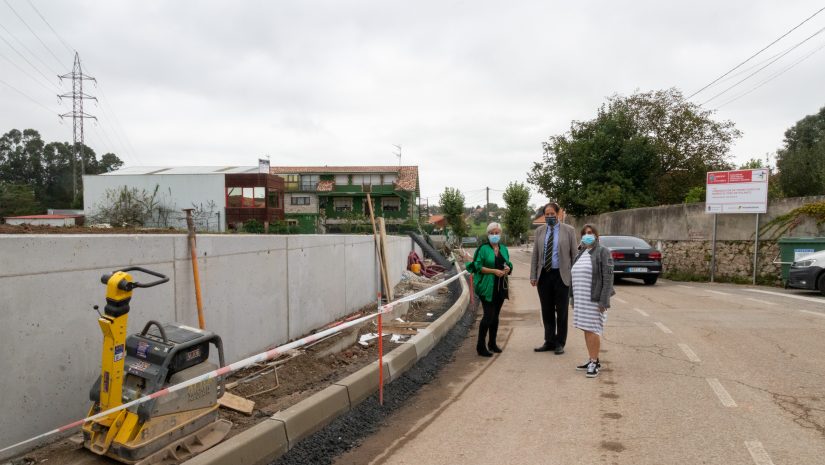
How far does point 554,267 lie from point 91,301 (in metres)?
5.16

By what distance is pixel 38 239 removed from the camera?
3.44 meters

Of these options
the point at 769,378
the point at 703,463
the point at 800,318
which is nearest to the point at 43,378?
the point at 703,463

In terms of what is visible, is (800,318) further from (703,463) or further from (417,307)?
(703,463)

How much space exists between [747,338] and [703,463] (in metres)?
5.01

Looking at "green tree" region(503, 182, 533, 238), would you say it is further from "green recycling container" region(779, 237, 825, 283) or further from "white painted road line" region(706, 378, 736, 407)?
"white painted road line" region(706, 378, 736, 407)

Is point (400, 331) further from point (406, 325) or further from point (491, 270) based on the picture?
point (491, 270)

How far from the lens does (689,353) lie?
696 cm

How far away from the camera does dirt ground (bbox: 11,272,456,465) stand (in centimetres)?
340

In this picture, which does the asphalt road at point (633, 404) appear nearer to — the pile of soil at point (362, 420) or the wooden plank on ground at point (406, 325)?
the pile of soil at point (362, 420)

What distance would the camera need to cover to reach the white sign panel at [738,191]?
1750 centimetres

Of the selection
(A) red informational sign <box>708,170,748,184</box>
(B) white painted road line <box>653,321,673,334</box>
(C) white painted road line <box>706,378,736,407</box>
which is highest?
(A) red informational sign <box>708,170,748,184</box>

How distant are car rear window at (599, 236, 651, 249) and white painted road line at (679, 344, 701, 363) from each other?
966cm

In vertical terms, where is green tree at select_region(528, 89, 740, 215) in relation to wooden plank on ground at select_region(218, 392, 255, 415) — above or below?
above

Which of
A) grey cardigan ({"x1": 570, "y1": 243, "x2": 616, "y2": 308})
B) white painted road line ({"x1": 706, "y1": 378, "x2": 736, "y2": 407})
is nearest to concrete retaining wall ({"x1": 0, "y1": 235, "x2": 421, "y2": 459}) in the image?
grey cardigan ({"x1": 570, "y1": 243, "x2": 616, "y2": 308})
